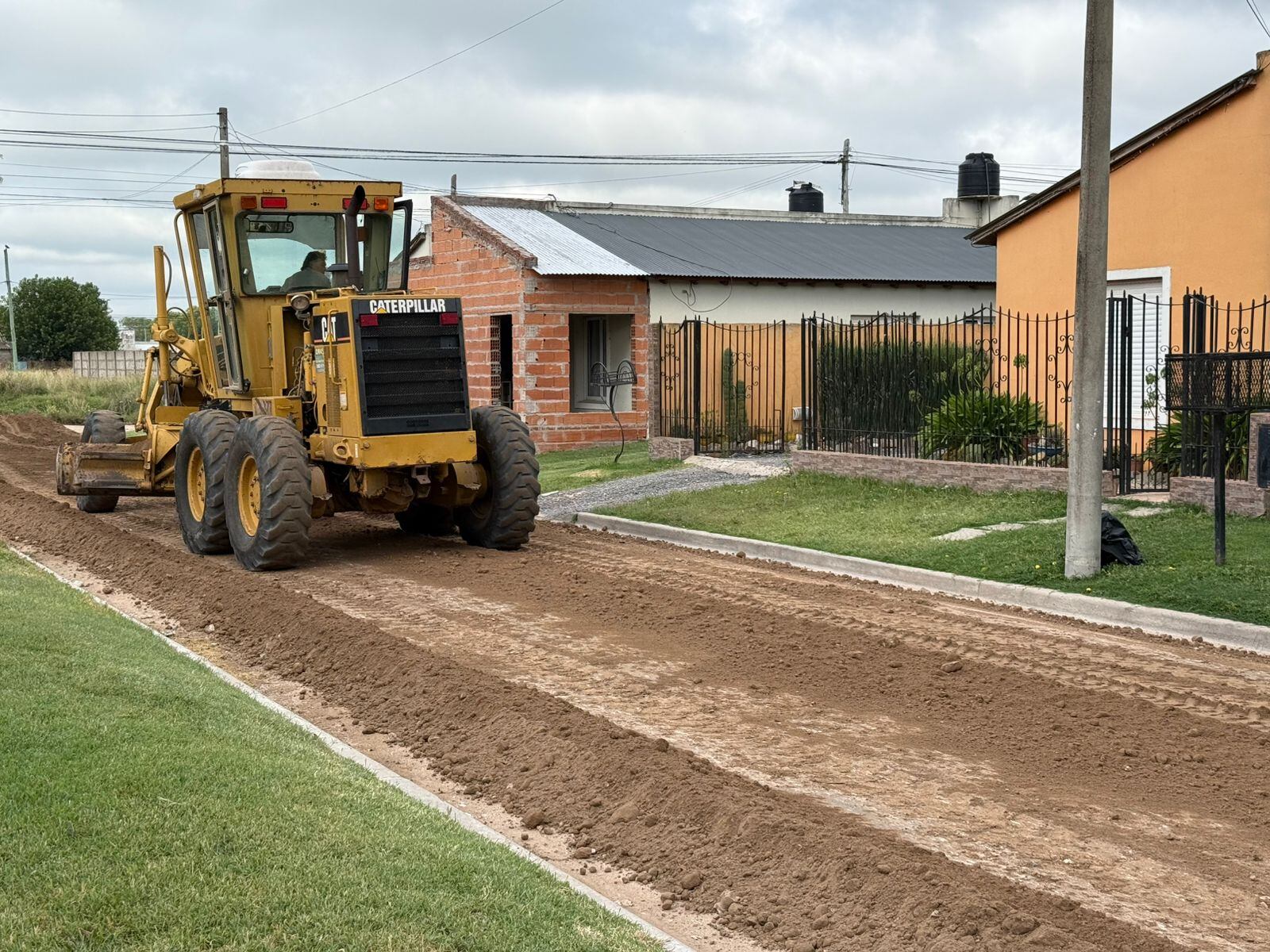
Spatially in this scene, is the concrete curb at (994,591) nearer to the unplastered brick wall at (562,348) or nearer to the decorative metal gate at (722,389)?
the decorative metal gate at (722,389)

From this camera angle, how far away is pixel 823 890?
5.58 metres

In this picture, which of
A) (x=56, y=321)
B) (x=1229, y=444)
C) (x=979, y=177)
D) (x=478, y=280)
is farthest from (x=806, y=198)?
(x=56, y=321)

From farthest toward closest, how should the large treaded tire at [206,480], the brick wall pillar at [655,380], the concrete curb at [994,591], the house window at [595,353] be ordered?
the house window at [595,353] → the brick wall pillar at [655,380] → the large treaded tire at [206,480] → the concrete curb at [994,591]

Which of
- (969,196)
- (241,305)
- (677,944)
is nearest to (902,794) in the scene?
(677,944)

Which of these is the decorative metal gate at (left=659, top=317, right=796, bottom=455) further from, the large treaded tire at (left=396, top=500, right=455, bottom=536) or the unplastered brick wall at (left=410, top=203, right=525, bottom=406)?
the large treaded tire at (left=396, top=500, right=455, bottom=536)

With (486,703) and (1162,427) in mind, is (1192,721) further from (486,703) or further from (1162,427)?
(1162,427)

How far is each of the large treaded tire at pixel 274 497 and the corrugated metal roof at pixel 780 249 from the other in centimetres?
1468

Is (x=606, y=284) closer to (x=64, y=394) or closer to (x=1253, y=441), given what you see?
(x=1253, y=441)

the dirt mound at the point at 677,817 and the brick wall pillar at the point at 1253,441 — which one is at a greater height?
the brick wall pillar at the point at 1253,441

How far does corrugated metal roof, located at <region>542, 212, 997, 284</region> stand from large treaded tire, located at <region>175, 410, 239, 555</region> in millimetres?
13802

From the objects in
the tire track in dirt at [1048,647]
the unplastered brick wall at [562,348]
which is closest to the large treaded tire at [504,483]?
the tire track in dirt at [1048,647]

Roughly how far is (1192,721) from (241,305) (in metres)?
10.5

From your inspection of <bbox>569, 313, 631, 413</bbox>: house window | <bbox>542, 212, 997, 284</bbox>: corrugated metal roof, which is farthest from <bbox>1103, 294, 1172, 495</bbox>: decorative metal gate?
<bbox>569, 313, 631, 413</bbox>: house window

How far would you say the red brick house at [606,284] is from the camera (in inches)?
1051
